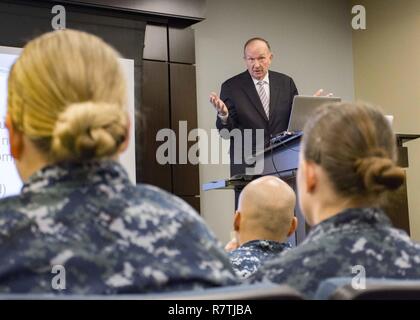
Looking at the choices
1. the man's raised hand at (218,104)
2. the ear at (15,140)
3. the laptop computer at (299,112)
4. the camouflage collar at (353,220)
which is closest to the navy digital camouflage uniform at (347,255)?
the camouflage collar at (353,220)

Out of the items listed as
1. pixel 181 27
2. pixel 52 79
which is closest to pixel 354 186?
pixel 52 79

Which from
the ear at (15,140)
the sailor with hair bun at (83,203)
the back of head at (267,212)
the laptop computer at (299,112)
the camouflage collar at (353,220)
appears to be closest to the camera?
the sailor with hair bun at (83,203)

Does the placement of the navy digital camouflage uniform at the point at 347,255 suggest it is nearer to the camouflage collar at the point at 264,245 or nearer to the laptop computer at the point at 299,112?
the camouflage collar at the point at 264,245

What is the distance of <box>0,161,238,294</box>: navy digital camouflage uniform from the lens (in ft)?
2.62

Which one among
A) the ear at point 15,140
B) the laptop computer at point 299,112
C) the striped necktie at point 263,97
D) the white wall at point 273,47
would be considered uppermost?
the white wall at point 273,47

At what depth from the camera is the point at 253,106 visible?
Result: 454cm

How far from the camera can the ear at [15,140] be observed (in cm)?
93

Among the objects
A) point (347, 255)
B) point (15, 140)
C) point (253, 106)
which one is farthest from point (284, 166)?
point (15, 140)

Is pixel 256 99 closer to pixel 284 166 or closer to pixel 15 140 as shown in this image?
pixel 284 166

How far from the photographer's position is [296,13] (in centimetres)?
609

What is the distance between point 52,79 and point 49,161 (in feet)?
0.42

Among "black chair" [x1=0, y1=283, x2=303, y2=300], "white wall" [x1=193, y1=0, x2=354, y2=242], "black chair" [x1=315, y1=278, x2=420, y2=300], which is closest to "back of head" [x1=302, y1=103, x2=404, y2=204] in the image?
"black chair" [x1=315, y1=278, x2=420, y2=300]

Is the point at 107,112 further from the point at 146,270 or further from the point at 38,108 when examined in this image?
the point at 146,270
